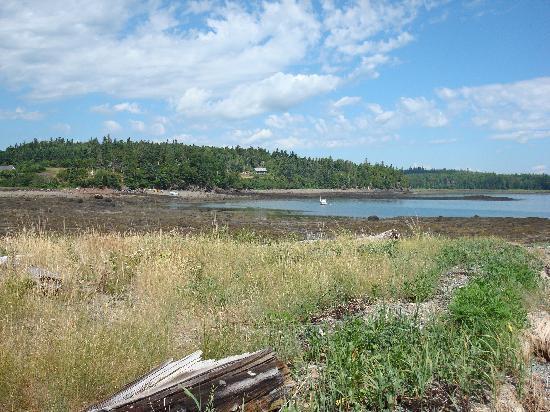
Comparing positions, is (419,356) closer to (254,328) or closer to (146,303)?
(254,328)

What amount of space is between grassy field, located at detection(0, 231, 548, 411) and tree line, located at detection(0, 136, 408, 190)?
91072mm

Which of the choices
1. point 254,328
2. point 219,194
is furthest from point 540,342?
point 219,194

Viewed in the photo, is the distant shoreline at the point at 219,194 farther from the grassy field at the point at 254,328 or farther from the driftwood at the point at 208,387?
the driftwood at the point at 208,387

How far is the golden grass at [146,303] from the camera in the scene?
4.45 meters

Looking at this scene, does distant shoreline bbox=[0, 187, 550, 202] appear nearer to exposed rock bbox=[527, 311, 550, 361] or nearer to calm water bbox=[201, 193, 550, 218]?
calm water bbox=[201, 193, 550, 218]

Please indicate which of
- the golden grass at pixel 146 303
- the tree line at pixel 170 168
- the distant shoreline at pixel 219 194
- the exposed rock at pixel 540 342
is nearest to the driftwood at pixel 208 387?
the golden grass at pixel 146 303

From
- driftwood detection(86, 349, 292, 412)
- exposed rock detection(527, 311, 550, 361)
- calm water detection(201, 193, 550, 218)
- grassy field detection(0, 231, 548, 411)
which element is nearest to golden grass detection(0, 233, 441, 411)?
grassy field detection(0, 231, 548, 411)

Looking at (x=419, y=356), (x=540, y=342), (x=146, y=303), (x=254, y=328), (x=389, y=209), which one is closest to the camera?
(x=419, y=356)

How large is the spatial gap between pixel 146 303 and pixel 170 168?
10743 centimetres

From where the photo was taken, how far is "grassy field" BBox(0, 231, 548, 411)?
4.36 meters

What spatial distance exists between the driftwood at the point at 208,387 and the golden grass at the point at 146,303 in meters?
0.66

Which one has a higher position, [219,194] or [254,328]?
[254,328]

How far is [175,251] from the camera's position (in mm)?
11070

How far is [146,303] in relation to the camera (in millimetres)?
6672
